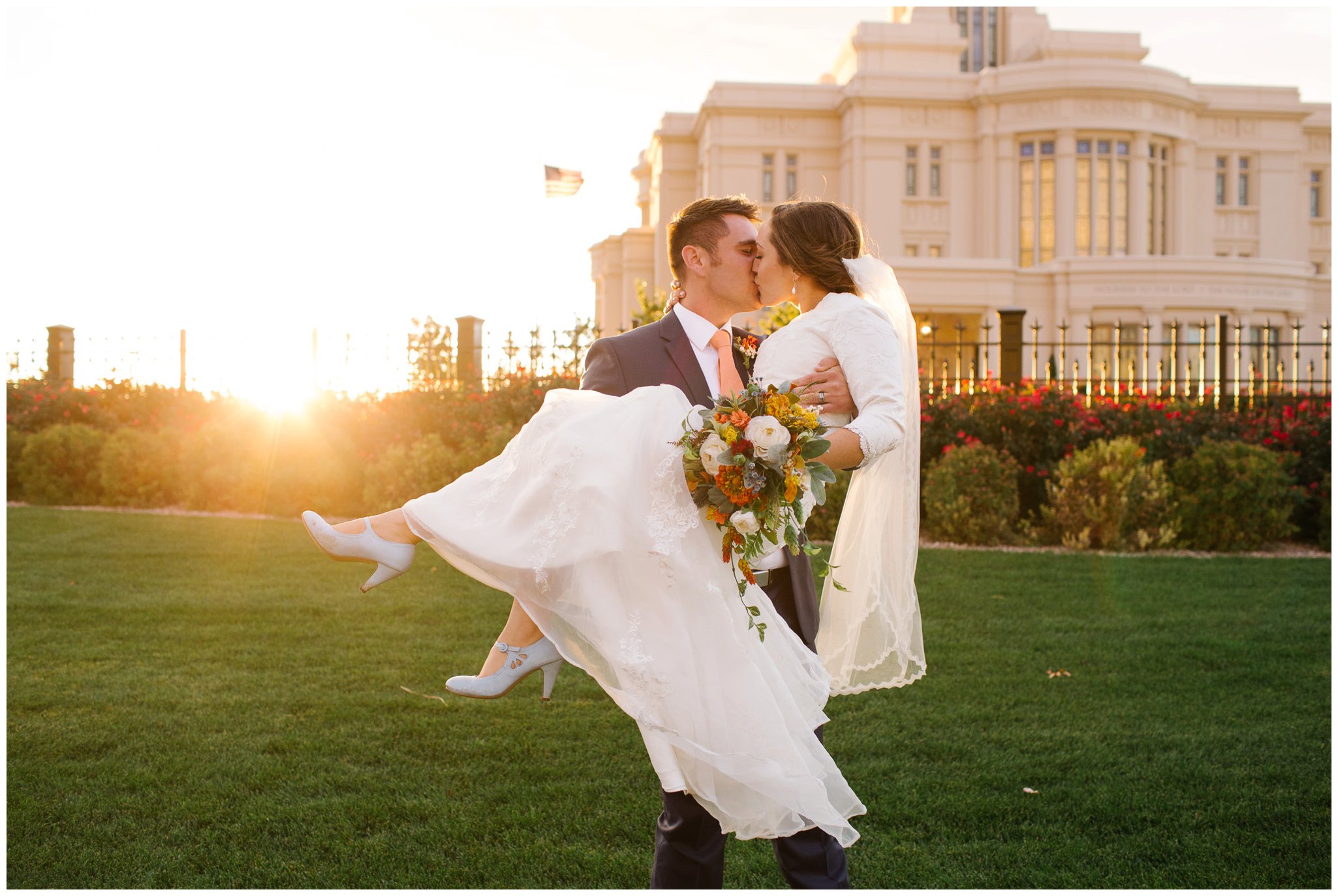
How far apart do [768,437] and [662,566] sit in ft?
1.55

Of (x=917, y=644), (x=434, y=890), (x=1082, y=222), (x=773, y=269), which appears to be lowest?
(x=434, y=890)

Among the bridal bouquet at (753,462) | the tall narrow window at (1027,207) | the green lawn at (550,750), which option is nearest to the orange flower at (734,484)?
the bridal bouquet at (753,462)

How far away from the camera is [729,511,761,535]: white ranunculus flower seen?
263 cm

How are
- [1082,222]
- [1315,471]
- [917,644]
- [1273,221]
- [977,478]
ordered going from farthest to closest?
[1273,221] → [1082,222] → [1315,471] → [977,478] → [917,644]

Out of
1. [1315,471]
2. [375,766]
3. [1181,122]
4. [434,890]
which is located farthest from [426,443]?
[1181,122]

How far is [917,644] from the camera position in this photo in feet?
11.4

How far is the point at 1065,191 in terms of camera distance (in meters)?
40.3

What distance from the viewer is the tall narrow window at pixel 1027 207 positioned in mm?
40812

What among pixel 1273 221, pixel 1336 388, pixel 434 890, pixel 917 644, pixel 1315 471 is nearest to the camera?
pixel 917 644

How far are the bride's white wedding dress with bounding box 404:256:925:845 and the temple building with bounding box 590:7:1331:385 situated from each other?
33.3 meters

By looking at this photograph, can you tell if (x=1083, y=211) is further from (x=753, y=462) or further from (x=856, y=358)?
(x=753, y=462)

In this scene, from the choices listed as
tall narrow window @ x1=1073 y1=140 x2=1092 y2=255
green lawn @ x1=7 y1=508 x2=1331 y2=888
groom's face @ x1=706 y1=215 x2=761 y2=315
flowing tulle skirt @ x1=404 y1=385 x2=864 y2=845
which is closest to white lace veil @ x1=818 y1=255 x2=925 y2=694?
groom's face @ x1=706 y1=215 x2=761 y2=315

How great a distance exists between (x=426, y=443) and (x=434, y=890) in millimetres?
8763

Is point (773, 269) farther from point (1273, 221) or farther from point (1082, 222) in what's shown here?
point (1273, 221)
